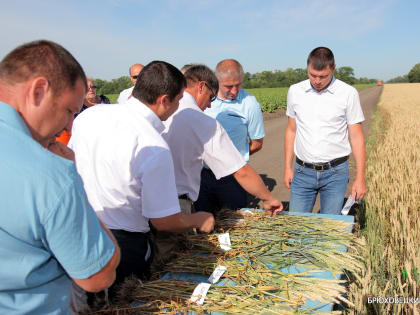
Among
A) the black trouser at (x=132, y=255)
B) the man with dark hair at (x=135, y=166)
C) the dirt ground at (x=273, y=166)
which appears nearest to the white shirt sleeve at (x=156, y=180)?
the man with dark hair at (x=135, y=166)

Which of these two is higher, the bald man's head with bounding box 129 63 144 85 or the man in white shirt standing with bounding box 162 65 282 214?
the bald man's head with bounding box 129 63 144 85

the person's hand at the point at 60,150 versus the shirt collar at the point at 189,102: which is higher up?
the shirt collar at the point at 189,102

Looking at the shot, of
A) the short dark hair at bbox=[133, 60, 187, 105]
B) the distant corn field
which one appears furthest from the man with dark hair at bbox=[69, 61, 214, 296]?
the distant corn field

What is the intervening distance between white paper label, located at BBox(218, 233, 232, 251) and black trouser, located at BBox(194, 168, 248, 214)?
1.13m

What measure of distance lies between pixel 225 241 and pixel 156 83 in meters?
0.97

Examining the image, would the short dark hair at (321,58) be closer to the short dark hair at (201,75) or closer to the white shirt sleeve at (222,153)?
the short dark hair at (201,75)

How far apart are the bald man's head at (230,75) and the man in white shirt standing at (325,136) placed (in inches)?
22.0

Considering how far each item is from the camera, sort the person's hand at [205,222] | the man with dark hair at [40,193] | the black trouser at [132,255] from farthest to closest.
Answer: the person's hand at [205,222], the black trouser at [132,255], the man with dark hair at [40,193]

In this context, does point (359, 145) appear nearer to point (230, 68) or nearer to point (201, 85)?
point (230, 68)

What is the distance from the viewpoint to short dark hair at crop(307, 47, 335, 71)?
2.81m

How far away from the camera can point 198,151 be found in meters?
2.13

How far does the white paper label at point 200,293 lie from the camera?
1.33 metres

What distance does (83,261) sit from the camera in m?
0.89

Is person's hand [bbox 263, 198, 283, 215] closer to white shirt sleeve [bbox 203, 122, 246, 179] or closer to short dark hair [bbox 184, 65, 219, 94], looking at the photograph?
white shirt sleeve [bbox 203, 122, 246, 179]
